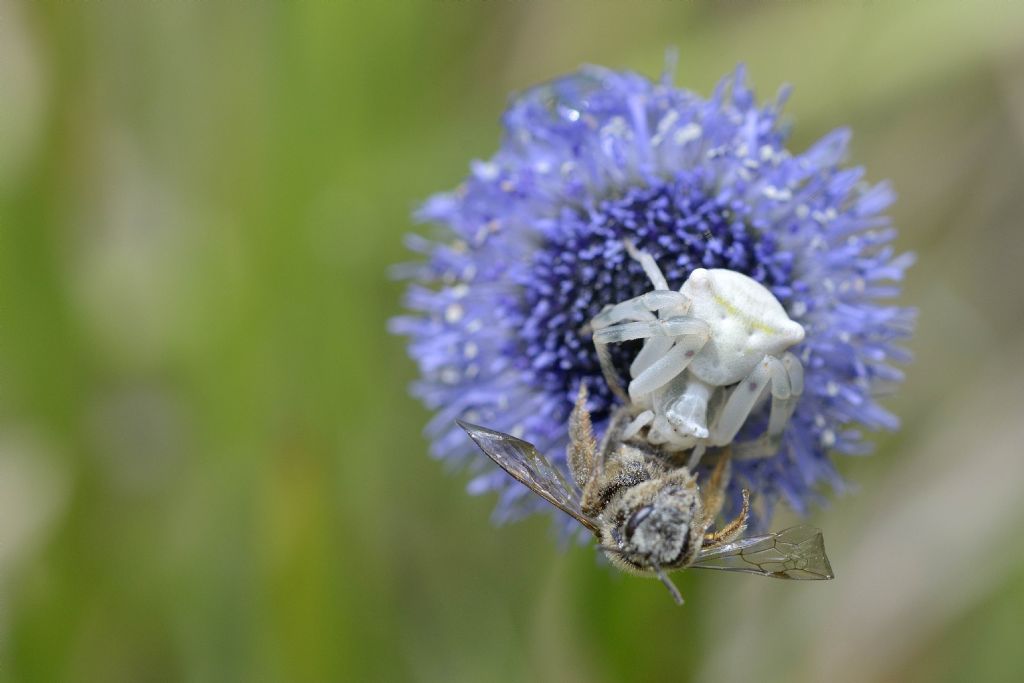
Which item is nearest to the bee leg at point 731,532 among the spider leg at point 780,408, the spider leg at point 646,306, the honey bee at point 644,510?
the honey bee at point 644,510

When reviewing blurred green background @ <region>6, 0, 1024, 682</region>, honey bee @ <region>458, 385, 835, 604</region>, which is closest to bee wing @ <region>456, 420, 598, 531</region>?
honey bee @ <region>458, 385, 835, 604</region>

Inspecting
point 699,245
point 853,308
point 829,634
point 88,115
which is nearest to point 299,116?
point 88,115

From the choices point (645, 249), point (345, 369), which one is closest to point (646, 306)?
point (645, 249)

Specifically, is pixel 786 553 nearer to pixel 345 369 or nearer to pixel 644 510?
pixel 644 510

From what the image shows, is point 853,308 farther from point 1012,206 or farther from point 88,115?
point 88,115

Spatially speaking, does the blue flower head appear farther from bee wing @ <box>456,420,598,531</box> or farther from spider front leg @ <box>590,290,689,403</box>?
bee wing @ <box>456,420,598,531</box>

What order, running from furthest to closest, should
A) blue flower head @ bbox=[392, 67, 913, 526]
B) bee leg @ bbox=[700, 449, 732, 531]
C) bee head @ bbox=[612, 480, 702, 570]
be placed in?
blue flower head @ bbox=[392, 67, 913, 526] → bee leg @ bbox=[700, 449, 732, 531] → bee head @ bbox=[612, 480, 702, 570]
